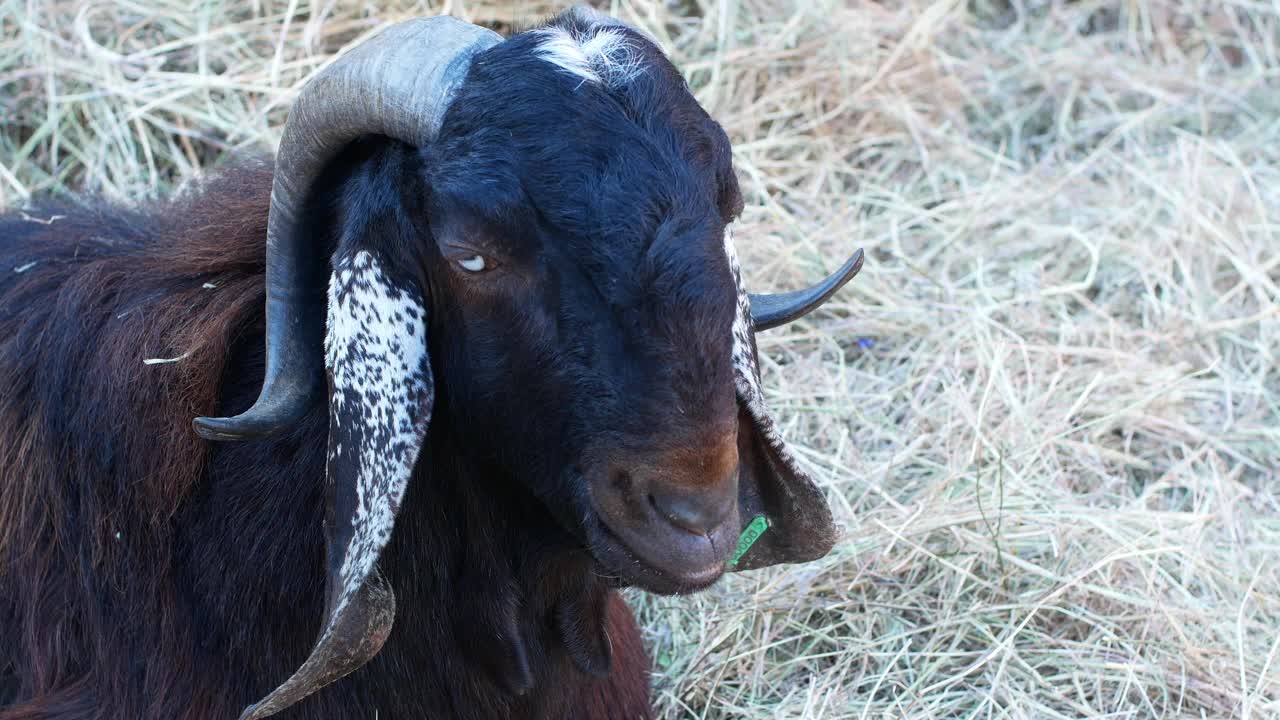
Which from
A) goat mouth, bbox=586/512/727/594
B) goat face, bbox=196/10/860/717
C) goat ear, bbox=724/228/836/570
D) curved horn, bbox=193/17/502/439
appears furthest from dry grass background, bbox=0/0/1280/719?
curved horn, bbox=193/17/502/439

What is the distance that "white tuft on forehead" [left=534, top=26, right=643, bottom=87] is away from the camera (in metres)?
2.79

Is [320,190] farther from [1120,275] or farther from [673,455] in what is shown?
[1120,275]

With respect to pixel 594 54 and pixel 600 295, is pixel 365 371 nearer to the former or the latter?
pixel 600 295

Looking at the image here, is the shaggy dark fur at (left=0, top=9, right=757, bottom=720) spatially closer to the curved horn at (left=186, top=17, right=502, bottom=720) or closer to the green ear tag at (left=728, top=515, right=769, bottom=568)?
the curved horn at (left=186, top=17, right=502, bottom=720)

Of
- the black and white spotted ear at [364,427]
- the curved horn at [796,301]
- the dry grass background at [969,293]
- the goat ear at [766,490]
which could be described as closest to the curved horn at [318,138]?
the black and white spotted ear at [364,427]

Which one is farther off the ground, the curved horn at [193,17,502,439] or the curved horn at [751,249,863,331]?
the curved horn at [193,17,502,439]

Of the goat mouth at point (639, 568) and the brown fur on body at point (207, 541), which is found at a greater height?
the goat mouth at point (639, 568)

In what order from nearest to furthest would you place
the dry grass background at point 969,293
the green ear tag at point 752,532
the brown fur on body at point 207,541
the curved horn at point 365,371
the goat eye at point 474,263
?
the goat eye at point 474,263, the curved horn at point 365,371, the brown fur on body at point 207,541, the green ear tag at point 752,532, the dry grass background at point 969,293

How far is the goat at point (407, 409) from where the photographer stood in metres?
2.66

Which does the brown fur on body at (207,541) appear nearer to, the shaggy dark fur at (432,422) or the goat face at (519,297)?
Answer: the shaggy dark fur at (432,422)

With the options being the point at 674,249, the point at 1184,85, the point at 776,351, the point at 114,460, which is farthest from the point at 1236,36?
the point at 114,460

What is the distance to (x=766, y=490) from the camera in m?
3.29

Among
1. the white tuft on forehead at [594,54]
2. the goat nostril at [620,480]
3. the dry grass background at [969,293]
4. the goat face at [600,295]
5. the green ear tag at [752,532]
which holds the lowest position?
the dry grass background at [969,293]

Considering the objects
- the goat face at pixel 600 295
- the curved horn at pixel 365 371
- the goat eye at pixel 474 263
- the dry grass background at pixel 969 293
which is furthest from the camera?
the dry grass background at pixel 969 293
